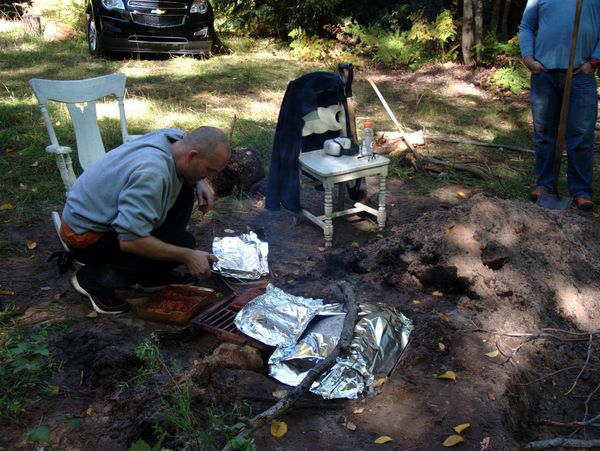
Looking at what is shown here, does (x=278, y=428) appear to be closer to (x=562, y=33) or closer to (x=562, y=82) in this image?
(x=562, y=82)

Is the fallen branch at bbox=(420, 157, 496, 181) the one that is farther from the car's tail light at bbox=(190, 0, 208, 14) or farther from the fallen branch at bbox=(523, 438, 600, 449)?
the car's tail light at bbox=(190, 0, 208, 14)

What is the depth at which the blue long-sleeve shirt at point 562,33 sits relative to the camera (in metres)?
4.77

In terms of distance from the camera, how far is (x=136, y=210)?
3.04m

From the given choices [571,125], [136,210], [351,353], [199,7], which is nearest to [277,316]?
[351,353]

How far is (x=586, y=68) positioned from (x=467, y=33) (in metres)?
5.07

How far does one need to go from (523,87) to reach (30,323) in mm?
7991

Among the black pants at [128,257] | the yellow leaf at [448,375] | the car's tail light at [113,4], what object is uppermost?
the car's tail light at [113,4]

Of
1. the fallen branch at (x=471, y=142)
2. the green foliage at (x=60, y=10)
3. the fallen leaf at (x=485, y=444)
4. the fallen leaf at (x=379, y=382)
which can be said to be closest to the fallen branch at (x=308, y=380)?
the fallen leaf at (x=379, y=382)

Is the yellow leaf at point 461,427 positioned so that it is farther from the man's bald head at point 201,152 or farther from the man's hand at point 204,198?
the man's hand at point 204,198

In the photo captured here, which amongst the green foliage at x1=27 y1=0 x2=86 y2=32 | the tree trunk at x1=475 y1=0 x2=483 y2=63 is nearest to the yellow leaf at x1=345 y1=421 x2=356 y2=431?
the tree trunk at x1=475 y1=0 x2=483 y2=63

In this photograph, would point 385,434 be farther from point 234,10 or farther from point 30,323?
point 234,10

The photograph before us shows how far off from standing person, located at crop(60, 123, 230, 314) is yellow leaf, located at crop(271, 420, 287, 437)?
1.08 m

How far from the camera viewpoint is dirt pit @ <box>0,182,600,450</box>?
2541 mm

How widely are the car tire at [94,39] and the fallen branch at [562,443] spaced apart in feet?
31.8
